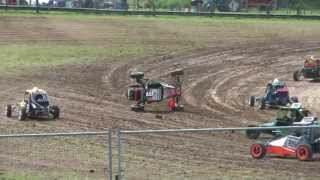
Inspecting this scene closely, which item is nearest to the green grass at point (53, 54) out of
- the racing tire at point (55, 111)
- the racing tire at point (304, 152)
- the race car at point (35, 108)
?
the race car at point (35, 108)

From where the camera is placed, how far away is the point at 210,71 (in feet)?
134

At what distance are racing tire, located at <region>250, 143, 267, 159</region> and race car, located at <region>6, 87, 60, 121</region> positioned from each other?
31.2 feet

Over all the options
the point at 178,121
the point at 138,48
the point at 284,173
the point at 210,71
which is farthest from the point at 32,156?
the point at 138,48

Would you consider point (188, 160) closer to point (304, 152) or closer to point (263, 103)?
point (304, 152)

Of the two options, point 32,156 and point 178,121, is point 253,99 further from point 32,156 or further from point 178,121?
point 32,156

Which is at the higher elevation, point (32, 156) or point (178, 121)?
point (32, 156)

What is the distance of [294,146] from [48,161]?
6.44 m

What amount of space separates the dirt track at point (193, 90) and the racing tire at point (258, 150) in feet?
0.74

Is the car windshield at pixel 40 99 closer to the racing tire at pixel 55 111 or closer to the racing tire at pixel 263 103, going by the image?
the racing tire at pixel 55 111

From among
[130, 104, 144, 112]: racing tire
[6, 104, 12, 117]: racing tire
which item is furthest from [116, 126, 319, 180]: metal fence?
[130, 104, 144, 112]: racing tire

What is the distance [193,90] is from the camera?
3447cm

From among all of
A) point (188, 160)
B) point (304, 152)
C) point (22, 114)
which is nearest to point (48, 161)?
point (188, 160)

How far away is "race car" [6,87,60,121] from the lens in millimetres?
25578

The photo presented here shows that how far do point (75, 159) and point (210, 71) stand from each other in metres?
26.5
